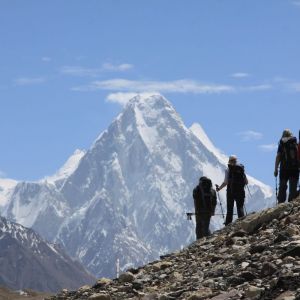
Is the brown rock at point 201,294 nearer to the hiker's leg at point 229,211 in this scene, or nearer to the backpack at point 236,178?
the backpack at point 236,178

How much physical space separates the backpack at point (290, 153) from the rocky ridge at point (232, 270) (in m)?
4.34

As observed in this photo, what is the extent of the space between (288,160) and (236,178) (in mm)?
2102

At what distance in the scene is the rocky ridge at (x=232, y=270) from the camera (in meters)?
13.0

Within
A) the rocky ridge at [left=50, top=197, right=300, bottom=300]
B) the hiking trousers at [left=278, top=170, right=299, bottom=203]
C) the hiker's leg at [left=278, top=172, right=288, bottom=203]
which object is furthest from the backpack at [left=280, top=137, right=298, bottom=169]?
the rocky ridge at [left=50, top=197, right=300, bottom=300]

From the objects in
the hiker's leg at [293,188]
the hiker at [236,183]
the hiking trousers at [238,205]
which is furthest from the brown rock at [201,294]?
the hiking trousers at [238,205]

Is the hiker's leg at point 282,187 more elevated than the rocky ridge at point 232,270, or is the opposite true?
the hiker's leg at point 282,187

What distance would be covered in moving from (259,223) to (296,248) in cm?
592

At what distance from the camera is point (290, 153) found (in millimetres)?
25531

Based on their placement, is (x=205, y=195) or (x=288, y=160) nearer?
(x=288, y=160)

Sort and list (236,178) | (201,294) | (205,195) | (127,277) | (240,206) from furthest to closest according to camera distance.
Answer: (205,195), (240,206), (236,178), (127,277), (201,294)

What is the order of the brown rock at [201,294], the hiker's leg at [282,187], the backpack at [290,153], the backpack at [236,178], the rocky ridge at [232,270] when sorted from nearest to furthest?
the rocky ridge at [232,270], the brown rock at [201,294], the backpack at [290,153], the hiker's leg at [282,187], the backpack at [236,178]

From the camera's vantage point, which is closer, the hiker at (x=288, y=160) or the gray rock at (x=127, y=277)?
the gray rock at (x=127, y=277)

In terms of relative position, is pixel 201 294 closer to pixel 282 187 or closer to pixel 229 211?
pixel 282 187

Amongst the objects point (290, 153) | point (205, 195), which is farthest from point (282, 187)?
point (205, 195)
